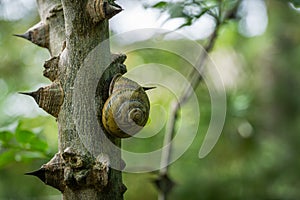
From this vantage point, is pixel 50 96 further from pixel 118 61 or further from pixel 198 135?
pixel 198 135

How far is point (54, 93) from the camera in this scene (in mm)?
464

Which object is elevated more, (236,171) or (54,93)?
(54,93)

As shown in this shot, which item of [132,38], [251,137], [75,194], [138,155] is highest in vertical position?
[75,194]

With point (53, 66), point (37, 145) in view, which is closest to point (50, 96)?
point (53, 66)

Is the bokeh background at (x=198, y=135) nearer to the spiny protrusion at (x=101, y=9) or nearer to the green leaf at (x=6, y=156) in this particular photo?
the green leaf at (x=6, y=156)

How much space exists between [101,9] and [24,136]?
1.10 feet

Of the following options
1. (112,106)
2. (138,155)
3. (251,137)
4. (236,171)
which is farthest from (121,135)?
(251,137)

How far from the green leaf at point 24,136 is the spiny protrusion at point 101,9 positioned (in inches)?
12.3

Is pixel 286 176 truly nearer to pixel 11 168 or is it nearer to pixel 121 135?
pixel 11 168

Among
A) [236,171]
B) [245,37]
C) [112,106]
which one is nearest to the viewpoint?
[112,106]

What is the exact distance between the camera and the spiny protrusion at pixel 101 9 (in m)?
0.43

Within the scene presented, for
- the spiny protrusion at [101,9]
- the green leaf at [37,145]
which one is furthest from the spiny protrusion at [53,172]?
the green leaf at [37,145]

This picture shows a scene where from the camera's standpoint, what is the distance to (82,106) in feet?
1.52

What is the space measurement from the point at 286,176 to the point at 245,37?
485 millimetres
